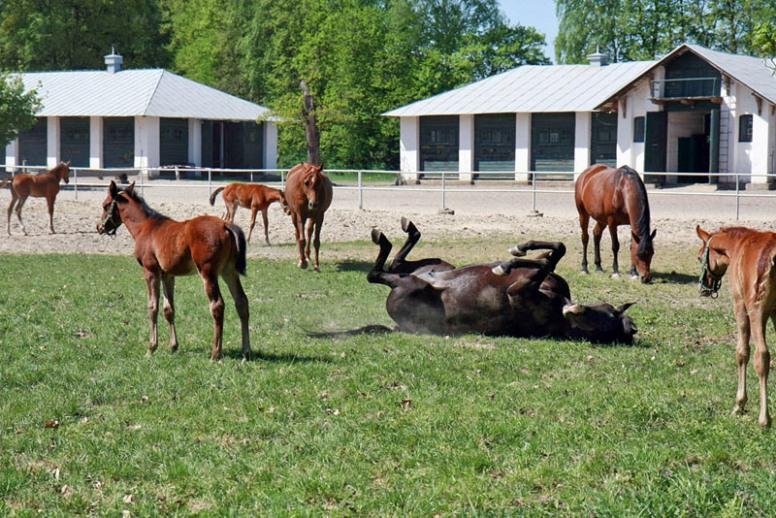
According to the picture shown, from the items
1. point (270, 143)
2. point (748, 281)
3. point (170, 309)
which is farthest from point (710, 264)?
point (270, 143)

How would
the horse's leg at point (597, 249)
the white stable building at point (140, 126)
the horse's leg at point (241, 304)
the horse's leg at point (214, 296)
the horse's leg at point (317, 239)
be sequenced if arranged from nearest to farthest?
the horse's leg at point (214, 296)
the horse's leg at point (241, 304)
the horse's leg at point (597, 249)
the horse's leg at point (317, 239)
the white stable building at point (140, 126)

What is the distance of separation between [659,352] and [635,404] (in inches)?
101

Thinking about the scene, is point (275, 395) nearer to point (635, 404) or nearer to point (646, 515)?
point (635, 404)

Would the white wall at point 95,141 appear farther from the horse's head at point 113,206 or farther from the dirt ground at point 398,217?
the horse's head at point 113,206

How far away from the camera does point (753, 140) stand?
4566 centimetres

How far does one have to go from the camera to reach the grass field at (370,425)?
6.19 m

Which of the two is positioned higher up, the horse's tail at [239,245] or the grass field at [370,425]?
the horse's tail at [239,245]

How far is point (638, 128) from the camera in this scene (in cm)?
4956

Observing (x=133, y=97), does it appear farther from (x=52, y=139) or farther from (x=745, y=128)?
(x=745, y=128)

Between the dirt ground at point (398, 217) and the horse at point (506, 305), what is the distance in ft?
33.0

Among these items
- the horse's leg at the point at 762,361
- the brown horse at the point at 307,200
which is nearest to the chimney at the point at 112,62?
the brown horse at the point at 307,200

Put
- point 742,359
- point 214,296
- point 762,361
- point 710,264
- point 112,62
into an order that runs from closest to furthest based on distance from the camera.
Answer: point 762,361, point 742,359, point 710,264, point 214,296, point 112,62

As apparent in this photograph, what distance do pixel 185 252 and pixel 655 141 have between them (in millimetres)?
41010

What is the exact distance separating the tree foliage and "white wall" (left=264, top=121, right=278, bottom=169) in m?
18.9
